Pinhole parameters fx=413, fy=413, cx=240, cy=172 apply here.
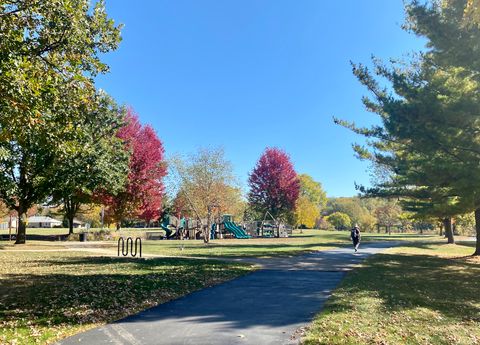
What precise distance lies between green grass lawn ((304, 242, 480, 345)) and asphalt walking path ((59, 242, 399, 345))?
1.44ft

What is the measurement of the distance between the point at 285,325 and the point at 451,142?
39.4 feet

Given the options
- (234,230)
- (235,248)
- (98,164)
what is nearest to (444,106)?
(235,248)

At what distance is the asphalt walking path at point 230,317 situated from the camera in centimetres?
607

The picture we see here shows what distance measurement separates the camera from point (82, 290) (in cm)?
990

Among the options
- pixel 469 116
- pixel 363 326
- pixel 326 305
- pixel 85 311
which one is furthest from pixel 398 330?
pixel 469 116

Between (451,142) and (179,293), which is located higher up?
(451,142)

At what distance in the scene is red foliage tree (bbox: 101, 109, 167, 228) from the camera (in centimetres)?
3288

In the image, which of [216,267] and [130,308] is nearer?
[130,308]

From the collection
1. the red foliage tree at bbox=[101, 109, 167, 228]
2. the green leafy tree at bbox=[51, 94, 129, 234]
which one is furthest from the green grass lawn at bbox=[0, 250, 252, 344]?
the red foliage tree at bbox=[101, 109, 167, 228]

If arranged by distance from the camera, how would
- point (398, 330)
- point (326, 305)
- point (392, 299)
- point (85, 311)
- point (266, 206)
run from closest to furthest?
point (398, 330) < point (85, 311) < point (326, 305) < point (392, 299) < point (266, 206)

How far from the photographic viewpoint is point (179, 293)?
31.9ft

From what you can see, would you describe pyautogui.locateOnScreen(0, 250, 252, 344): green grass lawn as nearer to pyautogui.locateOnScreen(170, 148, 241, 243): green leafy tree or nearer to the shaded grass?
the shaded grass

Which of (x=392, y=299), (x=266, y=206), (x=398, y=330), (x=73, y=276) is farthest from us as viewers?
(x=266, y=206)

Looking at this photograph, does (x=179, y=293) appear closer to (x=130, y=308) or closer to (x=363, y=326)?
(x=130, y=308)
